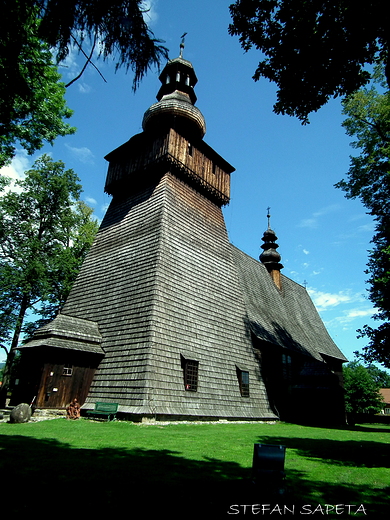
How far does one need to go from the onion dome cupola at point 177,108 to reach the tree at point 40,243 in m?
11.9

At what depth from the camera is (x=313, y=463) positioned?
701 centimetres

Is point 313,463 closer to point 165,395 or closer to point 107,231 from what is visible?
point 165,395

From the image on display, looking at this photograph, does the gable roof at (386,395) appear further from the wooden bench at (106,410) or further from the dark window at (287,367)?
the wooden bench at (106,410)

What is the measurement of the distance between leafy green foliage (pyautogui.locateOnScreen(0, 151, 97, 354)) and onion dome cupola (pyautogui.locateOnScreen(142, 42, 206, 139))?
11.8 metres

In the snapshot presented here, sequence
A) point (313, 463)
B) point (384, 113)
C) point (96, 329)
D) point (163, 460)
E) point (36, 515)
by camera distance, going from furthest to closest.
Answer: point (384, 113)
point (96, 329)
point (313, 463)
point (163, 460)
point (36, 515)

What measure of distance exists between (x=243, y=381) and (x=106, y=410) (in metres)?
7.57

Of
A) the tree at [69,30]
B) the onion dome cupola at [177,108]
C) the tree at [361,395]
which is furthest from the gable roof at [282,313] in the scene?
the tree at [69,30]

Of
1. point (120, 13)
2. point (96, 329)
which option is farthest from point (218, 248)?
point (120, 13)

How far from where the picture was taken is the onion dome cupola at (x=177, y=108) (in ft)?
65.6

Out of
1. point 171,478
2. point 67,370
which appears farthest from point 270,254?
point 171,478

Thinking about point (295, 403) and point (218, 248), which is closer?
point (218, 248)

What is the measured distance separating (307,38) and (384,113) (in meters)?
13.5

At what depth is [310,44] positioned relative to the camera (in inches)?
312

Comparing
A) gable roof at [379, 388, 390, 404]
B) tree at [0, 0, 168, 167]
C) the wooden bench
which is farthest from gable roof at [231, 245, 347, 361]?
gable roof at [379, 388, 390, 404]
